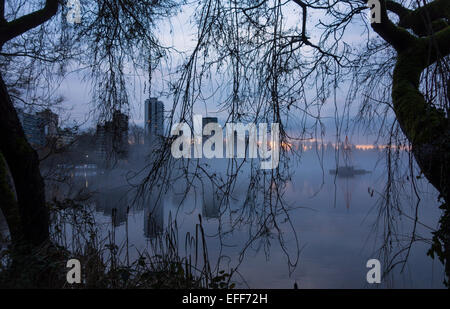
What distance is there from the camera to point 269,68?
144 cm

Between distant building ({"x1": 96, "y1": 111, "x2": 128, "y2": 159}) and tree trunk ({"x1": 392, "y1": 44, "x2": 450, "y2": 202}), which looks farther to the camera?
distant building ({"x1": 96, "y1": 111, "x2": 128, "y2": 159})

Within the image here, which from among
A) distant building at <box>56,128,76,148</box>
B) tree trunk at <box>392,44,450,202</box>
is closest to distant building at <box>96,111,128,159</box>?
distant building at <box>56,128,76,148</box>

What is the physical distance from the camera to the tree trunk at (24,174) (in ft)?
8.00

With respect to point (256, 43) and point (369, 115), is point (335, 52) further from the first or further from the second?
point (256, 43)

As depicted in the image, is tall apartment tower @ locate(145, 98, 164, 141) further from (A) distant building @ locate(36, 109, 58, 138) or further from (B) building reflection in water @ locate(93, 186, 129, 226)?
(A) distant building @ locate(36, 109, 58, 138)

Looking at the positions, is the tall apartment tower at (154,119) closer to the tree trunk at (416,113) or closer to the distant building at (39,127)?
the tree trunk at (416,113)

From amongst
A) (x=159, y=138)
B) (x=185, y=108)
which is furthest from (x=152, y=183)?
(x=185, y=108)

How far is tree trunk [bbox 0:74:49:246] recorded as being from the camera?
2439 mm

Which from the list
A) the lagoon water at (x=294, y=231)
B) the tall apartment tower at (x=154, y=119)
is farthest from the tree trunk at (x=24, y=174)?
the tall apartment tower at (x=154, y=119)

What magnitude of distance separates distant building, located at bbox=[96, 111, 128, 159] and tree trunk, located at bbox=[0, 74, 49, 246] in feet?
2.54

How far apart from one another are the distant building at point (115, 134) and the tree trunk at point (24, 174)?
0.77 meters

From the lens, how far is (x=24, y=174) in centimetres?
246

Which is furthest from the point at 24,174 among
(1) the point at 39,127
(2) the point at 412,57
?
(2) the point at 412,57
